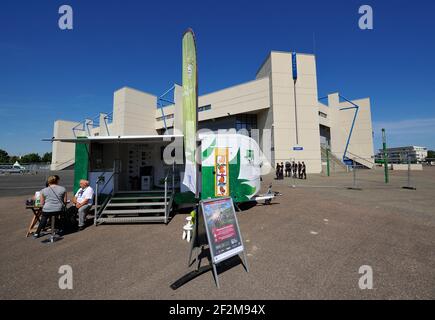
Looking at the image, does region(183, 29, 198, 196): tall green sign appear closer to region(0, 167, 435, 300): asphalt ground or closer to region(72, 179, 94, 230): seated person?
region(0, 167, 435, 300): asphalt ground

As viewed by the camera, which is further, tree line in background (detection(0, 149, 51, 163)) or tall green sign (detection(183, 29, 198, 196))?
tree line in background (detection(0, 149, 51, 163))

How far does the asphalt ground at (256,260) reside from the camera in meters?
2.60

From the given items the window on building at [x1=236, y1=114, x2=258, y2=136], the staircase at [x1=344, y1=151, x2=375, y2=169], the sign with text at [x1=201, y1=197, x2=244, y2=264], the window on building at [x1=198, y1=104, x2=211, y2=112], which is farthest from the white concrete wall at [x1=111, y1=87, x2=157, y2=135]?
the staircase at [x1=344, y1=151, x2=375, y2=169]

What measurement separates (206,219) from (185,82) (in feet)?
12.8

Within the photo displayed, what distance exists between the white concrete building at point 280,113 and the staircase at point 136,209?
15.7 meters

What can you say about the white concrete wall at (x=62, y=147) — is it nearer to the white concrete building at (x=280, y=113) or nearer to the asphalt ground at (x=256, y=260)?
the white concrete building at (x=280, y=113)

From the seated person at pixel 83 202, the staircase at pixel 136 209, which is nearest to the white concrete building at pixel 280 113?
the staircase at pixel 136 209

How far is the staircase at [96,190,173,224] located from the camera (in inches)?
226

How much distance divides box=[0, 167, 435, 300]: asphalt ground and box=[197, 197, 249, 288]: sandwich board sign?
1.16 ft

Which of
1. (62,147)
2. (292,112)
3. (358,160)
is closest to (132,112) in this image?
(62,147)

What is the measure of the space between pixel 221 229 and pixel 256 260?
3.14ft

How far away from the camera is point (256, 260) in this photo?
3445 mm

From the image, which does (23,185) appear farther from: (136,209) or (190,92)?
(190,92)
